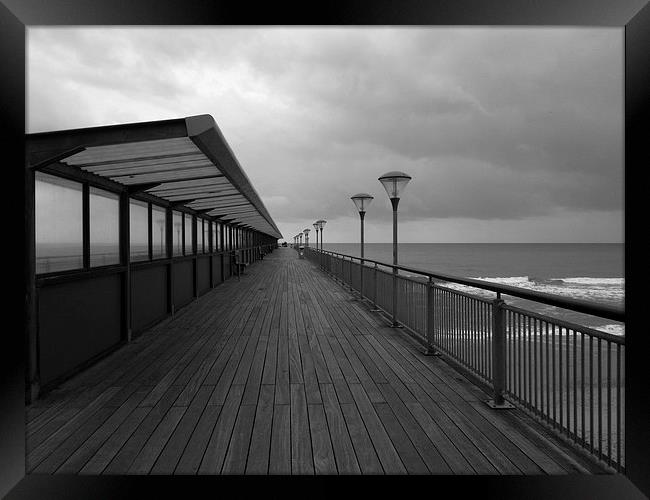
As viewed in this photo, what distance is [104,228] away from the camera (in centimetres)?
508

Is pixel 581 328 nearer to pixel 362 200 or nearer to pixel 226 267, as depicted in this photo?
pixel 362 200

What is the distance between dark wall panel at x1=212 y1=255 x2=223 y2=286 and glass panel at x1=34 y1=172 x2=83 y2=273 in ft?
25.6

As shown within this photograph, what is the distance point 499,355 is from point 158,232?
6.01 meters

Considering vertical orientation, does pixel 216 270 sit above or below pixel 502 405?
above

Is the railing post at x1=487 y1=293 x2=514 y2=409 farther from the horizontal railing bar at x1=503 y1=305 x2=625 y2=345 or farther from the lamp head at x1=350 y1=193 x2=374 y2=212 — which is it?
the lamp head at x1=350 y1=193 x2=374 y2=212

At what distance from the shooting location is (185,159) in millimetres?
4707

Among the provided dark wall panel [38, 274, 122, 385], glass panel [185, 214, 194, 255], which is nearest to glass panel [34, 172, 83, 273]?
dark wall panel [38, 274, 122, 385]

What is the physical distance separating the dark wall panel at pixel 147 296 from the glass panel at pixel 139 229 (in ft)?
0.88

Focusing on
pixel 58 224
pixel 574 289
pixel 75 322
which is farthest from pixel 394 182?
pixel 574 289

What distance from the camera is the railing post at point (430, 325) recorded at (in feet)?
16.4

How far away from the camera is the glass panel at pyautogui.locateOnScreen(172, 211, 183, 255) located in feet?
27.1

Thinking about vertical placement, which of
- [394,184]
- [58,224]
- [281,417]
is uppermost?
[394,184]

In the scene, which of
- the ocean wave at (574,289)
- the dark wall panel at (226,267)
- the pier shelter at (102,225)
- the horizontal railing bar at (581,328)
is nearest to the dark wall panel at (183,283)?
the pier shelter at (102,225)

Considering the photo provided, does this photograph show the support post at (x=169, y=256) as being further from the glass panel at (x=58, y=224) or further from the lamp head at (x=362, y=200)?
the lamp head at (x=362, y=200)
